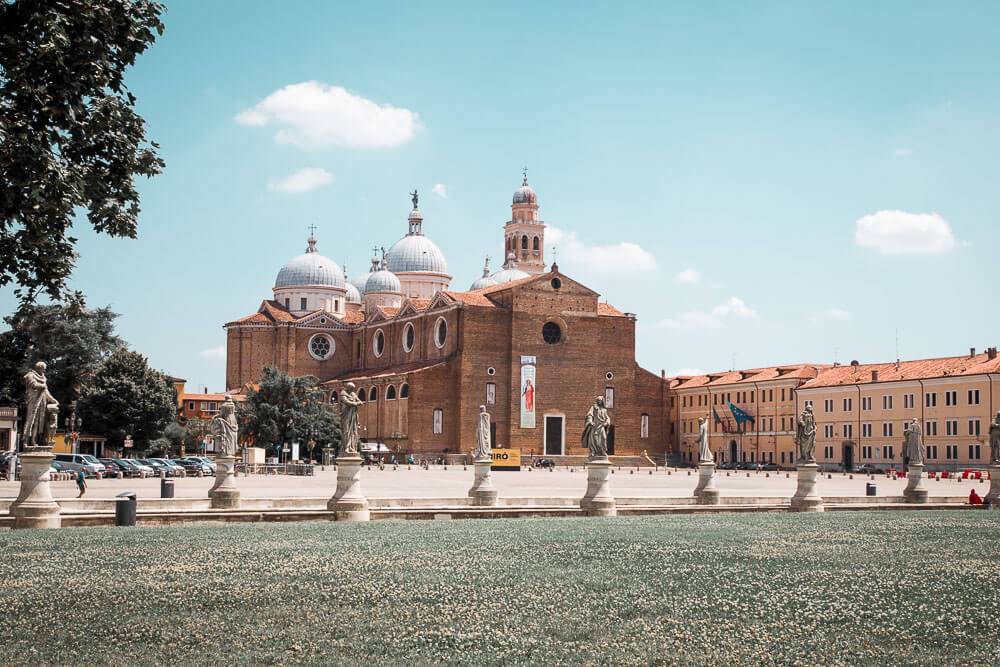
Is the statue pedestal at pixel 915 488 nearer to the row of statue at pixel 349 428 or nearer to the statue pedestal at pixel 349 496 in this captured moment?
the row of statue at pixel 349 428

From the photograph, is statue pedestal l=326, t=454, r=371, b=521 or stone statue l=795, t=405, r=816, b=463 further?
stone statue l=795, t=405, r=816, b=463

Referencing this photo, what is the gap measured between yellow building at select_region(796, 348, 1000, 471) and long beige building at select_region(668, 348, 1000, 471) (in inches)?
2.6

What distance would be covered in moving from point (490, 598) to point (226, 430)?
1644 cm

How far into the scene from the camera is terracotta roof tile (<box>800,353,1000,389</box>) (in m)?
68.4

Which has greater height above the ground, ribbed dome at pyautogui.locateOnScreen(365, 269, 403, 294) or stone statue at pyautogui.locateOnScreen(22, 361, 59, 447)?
ribbed dome at pyautogui.locateOnScreen(365, 269, 403, 294)

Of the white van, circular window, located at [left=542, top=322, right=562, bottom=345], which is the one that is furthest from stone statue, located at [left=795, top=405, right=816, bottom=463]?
circular window, located at [left=542, top=322, right=562, bottom=345]

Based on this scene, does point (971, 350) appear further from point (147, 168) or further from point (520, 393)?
point (147, 168)

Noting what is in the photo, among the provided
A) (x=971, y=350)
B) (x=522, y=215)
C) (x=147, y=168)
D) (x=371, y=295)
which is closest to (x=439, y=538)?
(x=147, y=168)

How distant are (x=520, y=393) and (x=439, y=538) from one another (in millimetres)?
64965

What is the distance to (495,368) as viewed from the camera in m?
83.4

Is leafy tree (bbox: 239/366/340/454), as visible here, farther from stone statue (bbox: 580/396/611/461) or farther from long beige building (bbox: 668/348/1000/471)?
stone statue (bbox: 580/396/611/461)

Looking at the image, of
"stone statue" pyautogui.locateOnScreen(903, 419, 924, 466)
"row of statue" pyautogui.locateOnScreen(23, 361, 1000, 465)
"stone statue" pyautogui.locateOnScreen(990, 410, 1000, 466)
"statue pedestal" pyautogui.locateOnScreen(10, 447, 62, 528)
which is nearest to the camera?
"statue pedestal" pyautogui.locateOnScreen(10, 447, 62, 528)

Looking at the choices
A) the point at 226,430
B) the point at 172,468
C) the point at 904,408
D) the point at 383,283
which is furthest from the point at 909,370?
the point at 226,430

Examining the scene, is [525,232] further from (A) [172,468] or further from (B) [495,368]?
(A) [172,468]
